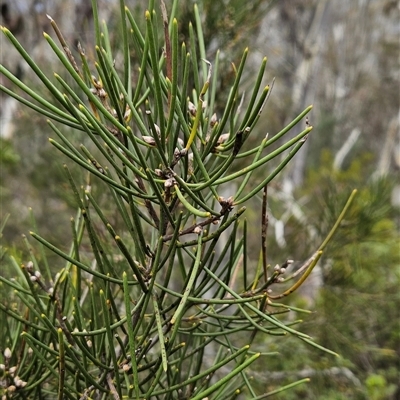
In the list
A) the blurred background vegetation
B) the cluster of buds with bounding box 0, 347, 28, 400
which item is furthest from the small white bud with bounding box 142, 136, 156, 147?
the cluster of buds with bounding box 0, 347, 28, 400

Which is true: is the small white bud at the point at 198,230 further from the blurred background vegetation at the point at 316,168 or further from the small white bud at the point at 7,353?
the small white bud at the point at 7,353

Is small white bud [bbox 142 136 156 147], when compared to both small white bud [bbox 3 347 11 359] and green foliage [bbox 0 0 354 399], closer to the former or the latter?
green foliage [bbox 0 0 354 399]

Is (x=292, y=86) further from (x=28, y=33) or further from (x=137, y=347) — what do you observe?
(x=137, y=347)

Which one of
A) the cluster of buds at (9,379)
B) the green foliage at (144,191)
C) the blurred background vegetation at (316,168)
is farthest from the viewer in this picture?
the blurred background vegetation at (316,168)

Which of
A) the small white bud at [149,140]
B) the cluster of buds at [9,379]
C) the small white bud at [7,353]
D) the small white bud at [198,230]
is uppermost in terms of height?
the small white bud at [149,140]

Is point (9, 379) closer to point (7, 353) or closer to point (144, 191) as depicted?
point (7, 353)

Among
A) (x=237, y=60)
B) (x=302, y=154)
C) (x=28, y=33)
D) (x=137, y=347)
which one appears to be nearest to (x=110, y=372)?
(x=137, y=347)

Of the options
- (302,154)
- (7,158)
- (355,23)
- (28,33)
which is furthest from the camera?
(355,23)

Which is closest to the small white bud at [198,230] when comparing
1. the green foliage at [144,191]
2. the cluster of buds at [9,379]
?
the green foliage at [144,191]

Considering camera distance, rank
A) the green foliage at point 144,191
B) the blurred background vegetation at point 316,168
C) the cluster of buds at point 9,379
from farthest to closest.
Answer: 1. the blurred background vegetation at point 316,168
2. the cluster of buds at point 9,379
3. the green foliage at point 144,191
